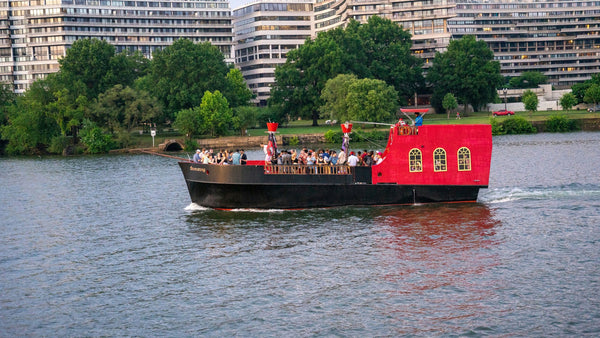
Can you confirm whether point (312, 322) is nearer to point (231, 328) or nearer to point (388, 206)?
point (231, 328)

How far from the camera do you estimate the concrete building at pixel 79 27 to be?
173 m

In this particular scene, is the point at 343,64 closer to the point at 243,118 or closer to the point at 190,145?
the point at 243,118

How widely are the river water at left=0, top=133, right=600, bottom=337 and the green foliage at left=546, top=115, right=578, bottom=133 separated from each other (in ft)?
199

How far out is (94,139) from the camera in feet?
332

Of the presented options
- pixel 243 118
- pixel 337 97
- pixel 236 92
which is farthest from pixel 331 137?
pixel 236 92

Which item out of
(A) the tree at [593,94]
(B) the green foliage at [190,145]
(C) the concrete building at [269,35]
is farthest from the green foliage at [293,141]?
(C) the concrete building at [269,35]

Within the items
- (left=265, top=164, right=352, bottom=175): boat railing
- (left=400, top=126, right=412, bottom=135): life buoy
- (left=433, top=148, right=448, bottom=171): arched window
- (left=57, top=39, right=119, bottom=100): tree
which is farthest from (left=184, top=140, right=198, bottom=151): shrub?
(left=433, top=148, right=448, bottom=171): arched window

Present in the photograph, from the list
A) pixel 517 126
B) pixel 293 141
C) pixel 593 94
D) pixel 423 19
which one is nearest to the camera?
pixel 293 141

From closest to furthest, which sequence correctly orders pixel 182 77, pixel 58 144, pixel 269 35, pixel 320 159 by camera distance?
pixel 320 159 → pixel 58 144 → pixel 182 77 → pixel 269 35

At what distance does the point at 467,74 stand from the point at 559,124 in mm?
33313

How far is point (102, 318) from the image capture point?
22906mm

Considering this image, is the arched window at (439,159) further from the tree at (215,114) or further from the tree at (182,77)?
the tree at (182,77)

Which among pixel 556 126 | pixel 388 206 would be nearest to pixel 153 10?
pixel 556 126

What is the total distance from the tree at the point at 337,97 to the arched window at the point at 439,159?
71.0 meters
